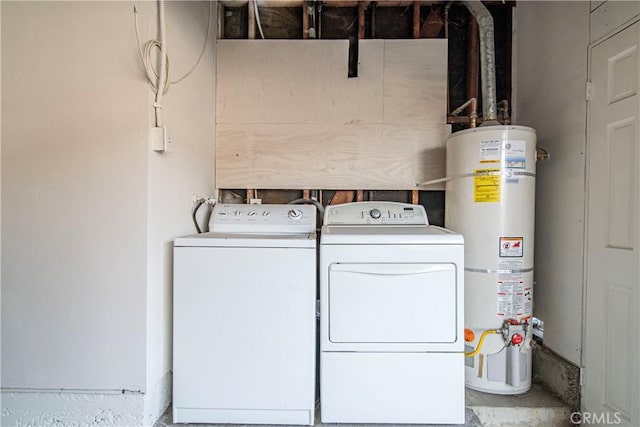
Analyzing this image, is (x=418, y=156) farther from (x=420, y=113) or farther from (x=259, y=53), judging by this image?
(x=259, y=53)

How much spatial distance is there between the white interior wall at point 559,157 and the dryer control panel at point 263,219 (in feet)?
4.48

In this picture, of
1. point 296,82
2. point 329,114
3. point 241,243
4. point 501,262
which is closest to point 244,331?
point 241,243

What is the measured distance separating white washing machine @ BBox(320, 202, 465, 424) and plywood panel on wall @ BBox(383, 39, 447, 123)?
1.09 meters

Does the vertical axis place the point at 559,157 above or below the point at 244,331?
above

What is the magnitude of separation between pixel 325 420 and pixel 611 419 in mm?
1255

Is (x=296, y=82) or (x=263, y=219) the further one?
(x=296, y=82)

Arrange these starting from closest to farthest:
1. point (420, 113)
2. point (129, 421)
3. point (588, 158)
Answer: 1. point (129, 421)
2. point (588, 158)
3. point (420, 113)

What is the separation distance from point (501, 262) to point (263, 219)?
4.37 ft

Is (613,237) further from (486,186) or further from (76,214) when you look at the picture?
(76,214)

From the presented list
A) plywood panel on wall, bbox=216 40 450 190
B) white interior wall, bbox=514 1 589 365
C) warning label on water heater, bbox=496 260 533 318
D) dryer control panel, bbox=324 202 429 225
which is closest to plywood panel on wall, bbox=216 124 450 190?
plywood panel on wall, bbox=216 40 450 190

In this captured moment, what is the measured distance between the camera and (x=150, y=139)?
1.42 metres

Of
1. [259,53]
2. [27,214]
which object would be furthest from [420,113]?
[27,214]

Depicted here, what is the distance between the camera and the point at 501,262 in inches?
68.0

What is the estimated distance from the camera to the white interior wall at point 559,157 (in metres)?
1.66
